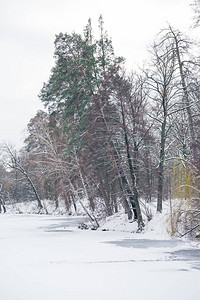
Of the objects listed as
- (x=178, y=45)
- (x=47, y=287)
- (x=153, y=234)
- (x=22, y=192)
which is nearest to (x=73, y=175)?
(x=153, y=234)

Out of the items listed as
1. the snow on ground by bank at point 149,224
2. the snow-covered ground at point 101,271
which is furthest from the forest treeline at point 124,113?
the snow-covered ground at point 101,271

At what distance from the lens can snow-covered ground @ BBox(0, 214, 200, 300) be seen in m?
7.33

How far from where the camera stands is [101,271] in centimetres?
955

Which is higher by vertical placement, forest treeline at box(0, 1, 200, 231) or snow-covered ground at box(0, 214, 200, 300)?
forest treeline at box(0, 1, 200, 231)

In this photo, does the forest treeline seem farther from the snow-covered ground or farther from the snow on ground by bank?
the snow-covered ground

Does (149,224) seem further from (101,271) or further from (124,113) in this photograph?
(101,271)

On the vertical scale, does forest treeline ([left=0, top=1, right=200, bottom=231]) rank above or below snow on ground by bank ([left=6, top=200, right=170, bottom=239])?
→ above

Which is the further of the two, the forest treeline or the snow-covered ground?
the forest treeline

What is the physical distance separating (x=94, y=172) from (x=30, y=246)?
9.27 m

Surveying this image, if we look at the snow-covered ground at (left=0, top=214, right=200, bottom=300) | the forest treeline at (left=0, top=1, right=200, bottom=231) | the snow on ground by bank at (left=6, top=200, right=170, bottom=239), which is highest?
the forest treeline at (left=0, top=1, right=200, bottom=231)

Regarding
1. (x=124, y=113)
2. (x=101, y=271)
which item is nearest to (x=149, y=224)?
(x=124, y=113)

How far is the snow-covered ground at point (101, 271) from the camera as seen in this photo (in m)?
7.33

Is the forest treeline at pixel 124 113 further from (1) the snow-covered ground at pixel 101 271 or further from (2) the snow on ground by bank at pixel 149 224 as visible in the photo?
(1) the snow-covered ground at pixel 101 271

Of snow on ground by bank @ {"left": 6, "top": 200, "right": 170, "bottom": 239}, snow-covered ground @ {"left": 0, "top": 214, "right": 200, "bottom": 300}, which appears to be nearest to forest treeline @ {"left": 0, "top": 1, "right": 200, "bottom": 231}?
snow on ground by bank @ {"left": 6, "top": 200, "right": 170, "bottom": 239}
